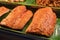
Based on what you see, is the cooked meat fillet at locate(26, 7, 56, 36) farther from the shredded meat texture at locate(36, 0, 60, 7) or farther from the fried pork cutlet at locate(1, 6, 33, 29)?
the shredded meat texture at locate(36, 0, 60, 7)

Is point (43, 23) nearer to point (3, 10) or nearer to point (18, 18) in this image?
point (18, 18)

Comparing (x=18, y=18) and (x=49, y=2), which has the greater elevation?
(x=49, y=2)

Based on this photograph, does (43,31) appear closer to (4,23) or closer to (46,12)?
(46,12)

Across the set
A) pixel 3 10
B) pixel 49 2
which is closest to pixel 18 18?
pixel 3 10

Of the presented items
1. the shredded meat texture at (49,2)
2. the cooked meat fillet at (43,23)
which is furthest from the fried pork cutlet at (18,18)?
the shredded meat texture at (49,2)

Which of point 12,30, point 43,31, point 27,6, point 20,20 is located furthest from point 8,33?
point 27,6

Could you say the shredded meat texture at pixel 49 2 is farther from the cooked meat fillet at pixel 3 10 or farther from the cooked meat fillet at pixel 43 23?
the cooked meat fillet at pixel 3 10
